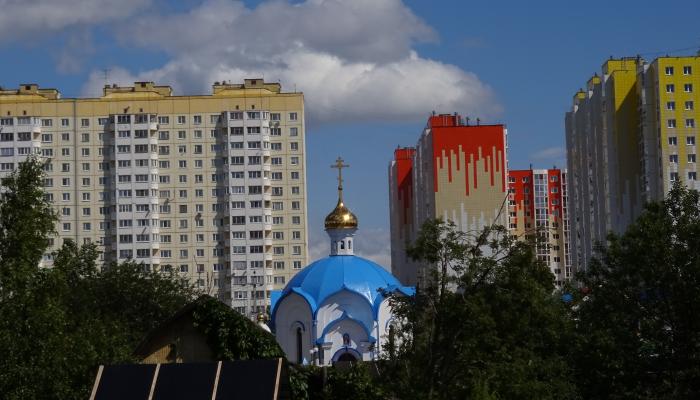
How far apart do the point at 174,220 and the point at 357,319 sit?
1615 inches

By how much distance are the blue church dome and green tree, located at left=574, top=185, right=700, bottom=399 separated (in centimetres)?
2953

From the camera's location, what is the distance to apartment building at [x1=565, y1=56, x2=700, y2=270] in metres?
79.6

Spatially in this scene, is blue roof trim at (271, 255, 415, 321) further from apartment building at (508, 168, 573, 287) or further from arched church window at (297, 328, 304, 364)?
apartment building at (508, 168, 573, 287)

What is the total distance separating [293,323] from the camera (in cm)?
6538

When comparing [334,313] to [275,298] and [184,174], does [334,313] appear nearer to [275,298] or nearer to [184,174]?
[275,298]

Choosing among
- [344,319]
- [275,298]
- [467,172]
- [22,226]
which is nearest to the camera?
[22,226]

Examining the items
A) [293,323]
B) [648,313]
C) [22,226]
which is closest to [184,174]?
[293,323]

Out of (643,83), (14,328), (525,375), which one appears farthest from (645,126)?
(14,328)

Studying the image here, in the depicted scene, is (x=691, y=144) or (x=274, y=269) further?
(x=274, y=269)

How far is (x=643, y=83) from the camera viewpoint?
81062 millimetres

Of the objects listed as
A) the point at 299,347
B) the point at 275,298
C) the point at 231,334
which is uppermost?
the point at 275,298

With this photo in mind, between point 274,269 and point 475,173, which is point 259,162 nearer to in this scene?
point 274,269

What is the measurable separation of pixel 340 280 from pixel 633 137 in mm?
26924

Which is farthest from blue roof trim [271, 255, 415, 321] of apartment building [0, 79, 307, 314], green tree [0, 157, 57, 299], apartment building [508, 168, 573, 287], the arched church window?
apartment building [508, 168, 573, 287]
